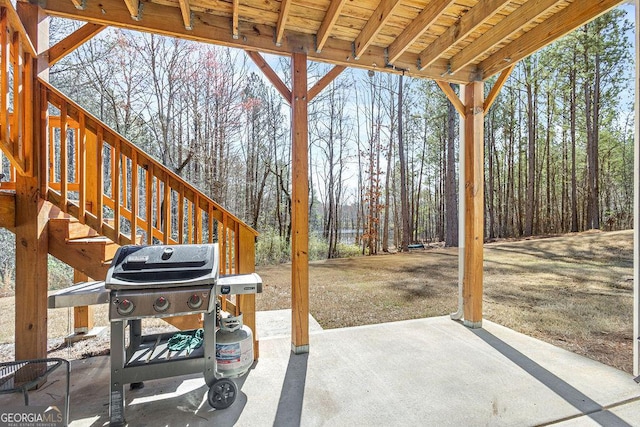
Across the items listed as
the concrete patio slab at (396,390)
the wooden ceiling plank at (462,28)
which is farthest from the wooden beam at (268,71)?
the concrete patio slab at (396,390)

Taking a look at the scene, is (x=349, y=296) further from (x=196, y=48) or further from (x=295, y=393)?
(x=196, y=48)

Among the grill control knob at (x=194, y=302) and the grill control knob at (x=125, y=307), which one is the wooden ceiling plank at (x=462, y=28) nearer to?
the grill control knob at (x=194, y=302)

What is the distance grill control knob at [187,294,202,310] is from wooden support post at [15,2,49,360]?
1.32m

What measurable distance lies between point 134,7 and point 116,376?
99.3 inches

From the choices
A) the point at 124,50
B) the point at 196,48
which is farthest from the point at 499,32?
the point at 124,50

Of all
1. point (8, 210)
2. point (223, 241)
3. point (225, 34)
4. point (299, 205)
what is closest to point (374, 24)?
point (225, 34)

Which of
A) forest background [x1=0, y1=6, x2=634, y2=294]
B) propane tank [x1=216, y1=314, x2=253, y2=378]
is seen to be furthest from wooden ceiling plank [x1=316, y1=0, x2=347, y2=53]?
forest background [x1=0, y1=6, x2=634, y2=294]

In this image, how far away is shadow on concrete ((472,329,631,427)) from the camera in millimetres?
1849

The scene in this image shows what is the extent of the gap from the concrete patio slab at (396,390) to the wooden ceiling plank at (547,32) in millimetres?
2784

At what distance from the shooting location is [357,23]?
2703 mm

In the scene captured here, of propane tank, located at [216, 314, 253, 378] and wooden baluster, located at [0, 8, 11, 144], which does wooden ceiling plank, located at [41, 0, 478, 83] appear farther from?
propane tank, located at [216, 314, 253, 378]

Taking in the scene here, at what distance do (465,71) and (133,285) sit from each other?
3.78 metres

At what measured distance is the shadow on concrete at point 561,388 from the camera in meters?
1.85

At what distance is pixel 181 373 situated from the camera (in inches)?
75.7
